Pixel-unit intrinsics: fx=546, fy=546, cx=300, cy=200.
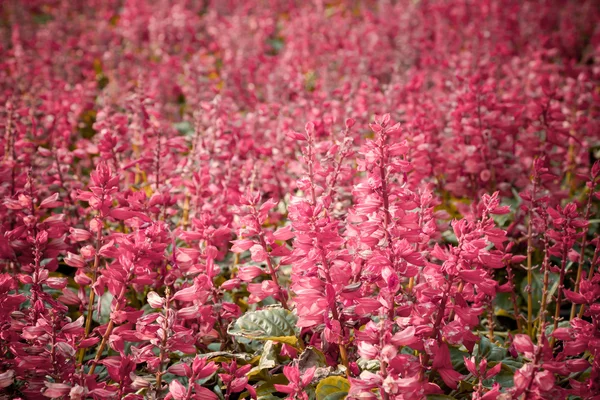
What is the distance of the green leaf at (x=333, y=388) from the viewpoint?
6.08 ft

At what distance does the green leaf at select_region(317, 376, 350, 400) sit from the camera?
185 cm

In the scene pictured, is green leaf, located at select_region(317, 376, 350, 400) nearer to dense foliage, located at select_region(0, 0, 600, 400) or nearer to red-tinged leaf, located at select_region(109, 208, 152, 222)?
dense foliage, located at select_region(0, 0, 600, 400)

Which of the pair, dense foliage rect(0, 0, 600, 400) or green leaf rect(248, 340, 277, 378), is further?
green leaf rect(248, 340, 277, 378)

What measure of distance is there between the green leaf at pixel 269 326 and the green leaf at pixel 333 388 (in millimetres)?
269

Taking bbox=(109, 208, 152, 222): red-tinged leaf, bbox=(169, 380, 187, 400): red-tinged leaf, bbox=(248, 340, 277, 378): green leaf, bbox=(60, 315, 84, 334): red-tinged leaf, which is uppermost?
bbox=(109, 208, 152, 222): red-tinged leaf

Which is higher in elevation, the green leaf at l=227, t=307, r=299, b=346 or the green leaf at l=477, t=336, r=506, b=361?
the green leaf at l=227, t=307, r=299, b=346

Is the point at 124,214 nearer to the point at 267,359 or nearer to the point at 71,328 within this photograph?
the point at 71,328

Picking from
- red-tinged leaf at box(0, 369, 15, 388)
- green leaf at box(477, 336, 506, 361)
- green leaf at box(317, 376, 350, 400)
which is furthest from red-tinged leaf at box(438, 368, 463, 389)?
red-tinged leaf at box(0, 369, 15, 388)

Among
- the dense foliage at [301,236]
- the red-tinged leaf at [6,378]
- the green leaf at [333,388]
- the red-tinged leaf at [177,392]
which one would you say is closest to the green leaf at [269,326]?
the dense foliage at [301,236]

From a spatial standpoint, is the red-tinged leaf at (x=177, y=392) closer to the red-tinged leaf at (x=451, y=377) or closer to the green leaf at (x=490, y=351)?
the red-tinged leaf at (x=451, y=377)

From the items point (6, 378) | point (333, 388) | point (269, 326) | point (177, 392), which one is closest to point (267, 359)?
point (269, 326)

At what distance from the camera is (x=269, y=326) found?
2.18 m

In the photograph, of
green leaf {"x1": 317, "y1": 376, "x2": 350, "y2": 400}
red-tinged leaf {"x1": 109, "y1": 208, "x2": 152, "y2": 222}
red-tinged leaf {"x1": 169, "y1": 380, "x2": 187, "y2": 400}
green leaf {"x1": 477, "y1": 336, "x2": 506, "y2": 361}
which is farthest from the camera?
green leaf {"x1": 477, "y1": 336, "x2": 506, "y2": 361}

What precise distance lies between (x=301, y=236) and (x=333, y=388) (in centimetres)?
57
